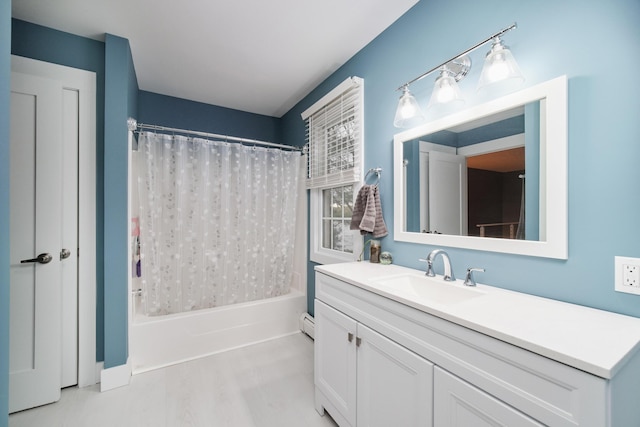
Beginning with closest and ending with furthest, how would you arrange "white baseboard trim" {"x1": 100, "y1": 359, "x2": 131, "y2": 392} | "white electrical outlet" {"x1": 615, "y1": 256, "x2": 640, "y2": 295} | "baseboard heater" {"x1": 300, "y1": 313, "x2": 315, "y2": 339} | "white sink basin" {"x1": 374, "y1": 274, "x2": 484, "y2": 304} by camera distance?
"white electrical outlet" {"x1": 615, "y1": 256, "x2": 640, "y2": 295}
"white sink basin" {"x1": 374, "y1": 274, "x2": 484, "y2": 304}
"white baseboard trim" {"x1": 100, "y1": 359, "x2": 131, "y2": 392}
"baseboard heater" {"x1": 300, "y1": 313, "x2": 315, "y2": 339}

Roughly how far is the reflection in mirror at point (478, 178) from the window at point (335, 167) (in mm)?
546

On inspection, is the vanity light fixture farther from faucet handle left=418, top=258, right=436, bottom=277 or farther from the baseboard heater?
the baseboard heater

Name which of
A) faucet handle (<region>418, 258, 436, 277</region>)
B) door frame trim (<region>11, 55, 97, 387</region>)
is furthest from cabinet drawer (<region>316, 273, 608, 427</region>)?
door frame trim (<region>11, 55, 97, 387</region>)

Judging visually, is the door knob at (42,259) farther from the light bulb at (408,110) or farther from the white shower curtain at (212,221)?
the light bulb at (408,110)

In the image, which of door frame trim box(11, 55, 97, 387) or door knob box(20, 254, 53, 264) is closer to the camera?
door knob box(20, 254, 53, 264)

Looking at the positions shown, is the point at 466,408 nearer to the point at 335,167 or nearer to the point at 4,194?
the point at 4,194

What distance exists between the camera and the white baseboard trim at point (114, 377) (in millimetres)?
1854

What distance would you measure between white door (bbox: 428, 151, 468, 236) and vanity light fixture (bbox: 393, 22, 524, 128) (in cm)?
28

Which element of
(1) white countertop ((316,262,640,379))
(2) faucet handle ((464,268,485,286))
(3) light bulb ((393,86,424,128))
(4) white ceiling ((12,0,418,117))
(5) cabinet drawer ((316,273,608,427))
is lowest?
(5) cabinet drawer ((316,273,608,427))

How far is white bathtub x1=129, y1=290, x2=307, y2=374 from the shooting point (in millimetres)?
2117

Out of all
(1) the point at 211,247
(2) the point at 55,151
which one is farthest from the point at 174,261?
(2) the point at 55,151

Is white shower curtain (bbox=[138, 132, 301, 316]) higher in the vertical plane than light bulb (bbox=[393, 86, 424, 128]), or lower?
lower

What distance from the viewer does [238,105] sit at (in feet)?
10.4

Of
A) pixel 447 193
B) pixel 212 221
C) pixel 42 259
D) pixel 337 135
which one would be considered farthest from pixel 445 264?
pixel 42 259
